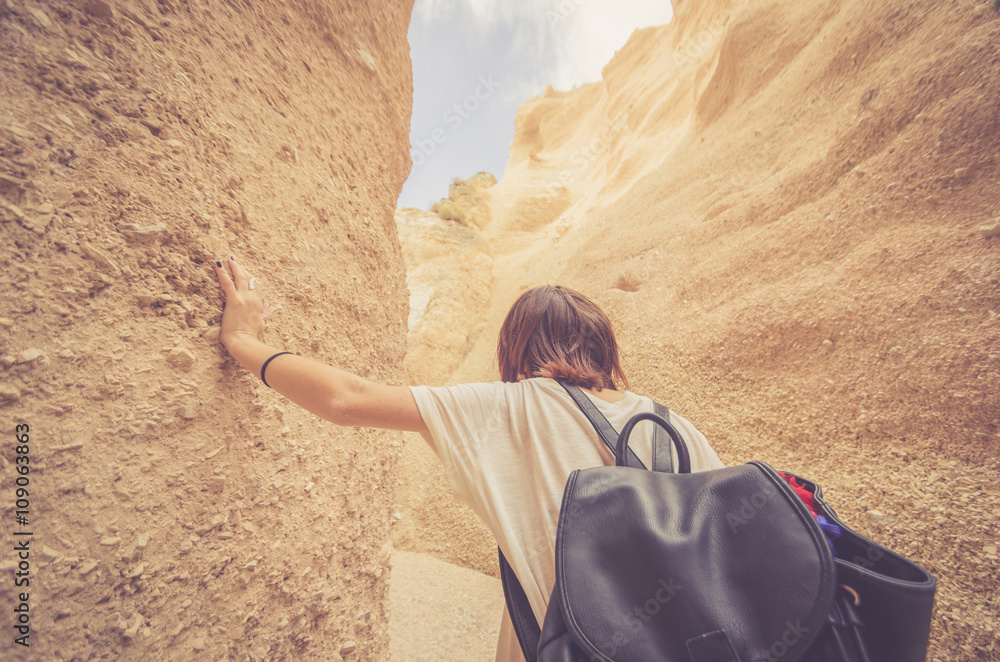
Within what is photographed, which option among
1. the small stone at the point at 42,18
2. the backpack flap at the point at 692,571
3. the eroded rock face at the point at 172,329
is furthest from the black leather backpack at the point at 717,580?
the small stone at the point at 42,18

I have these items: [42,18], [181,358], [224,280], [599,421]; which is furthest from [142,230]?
[599,421]

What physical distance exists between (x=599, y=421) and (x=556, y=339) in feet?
0.97

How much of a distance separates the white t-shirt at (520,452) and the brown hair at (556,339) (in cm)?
14

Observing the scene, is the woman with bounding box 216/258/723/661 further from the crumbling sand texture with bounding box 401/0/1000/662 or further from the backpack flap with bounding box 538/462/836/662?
the crumbling sand texture with bounding box 401/0/1000/662

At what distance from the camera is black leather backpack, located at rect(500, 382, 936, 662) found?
55 cm

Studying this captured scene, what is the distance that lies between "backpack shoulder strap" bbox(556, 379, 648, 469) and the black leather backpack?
0.09 metres

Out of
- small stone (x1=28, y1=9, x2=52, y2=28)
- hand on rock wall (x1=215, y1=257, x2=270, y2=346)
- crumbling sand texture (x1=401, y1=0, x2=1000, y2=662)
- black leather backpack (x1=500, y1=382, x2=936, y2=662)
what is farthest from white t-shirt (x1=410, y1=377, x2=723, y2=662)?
crumbling sand texture (x1=401, y1=0, x2=1000, y2=662)

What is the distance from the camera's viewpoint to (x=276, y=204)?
1.35 meters

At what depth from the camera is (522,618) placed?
817mm

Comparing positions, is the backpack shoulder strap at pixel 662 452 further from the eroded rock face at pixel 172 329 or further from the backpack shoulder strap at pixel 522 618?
the eroded rock face at pixel 172 329

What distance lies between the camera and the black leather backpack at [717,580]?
0.55 m

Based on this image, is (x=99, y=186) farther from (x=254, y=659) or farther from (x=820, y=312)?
(x=820, y=312)

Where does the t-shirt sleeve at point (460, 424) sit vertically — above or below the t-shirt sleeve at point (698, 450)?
below

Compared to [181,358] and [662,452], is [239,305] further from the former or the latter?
[662,452]
